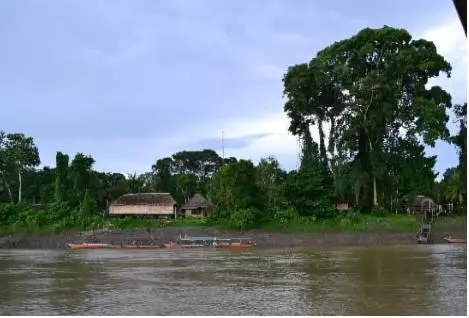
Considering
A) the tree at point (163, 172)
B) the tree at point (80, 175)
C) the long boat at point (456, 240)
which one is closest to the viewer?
the long boat at point (456, 240)

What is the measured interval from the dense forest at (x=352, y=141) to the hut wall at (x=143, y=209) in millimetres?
5285

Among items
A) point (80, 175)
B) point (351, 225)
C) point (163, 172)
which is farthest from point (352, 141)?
point (163, 172)

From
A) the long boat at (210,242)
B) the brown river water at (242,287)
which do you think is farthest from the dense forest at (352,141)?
the brown river water at (242,287)

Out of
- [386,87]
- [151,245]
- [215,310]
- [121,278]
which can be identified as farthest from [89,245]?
[215,310]

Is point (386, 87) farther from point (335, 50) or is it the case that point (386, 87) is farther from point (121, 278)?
point (121, 278)

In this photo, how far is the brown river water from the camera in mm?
14102

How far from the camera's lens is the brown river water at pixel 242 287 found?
46.3 feet

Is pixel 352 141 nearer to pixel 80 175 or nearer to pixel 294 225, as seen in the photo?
pixel 294 225

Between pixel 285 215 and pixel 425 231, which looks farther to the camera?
pixel 285 215

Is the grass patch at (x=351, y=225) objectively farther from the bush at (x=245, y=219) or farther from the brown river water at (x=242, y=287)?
the brown river water at (x=242, y=287)

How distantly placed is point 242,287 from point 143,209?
46.5 metres

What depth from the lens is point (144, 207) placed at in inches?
2514

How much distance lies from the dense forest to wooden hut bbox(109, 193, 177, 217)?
215 inches

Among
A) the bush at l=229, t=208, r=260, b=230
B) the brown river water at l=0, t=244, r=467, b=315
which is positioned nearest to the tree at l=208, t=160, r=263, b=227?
the bush at l=229, t=208, r=260, b=230
